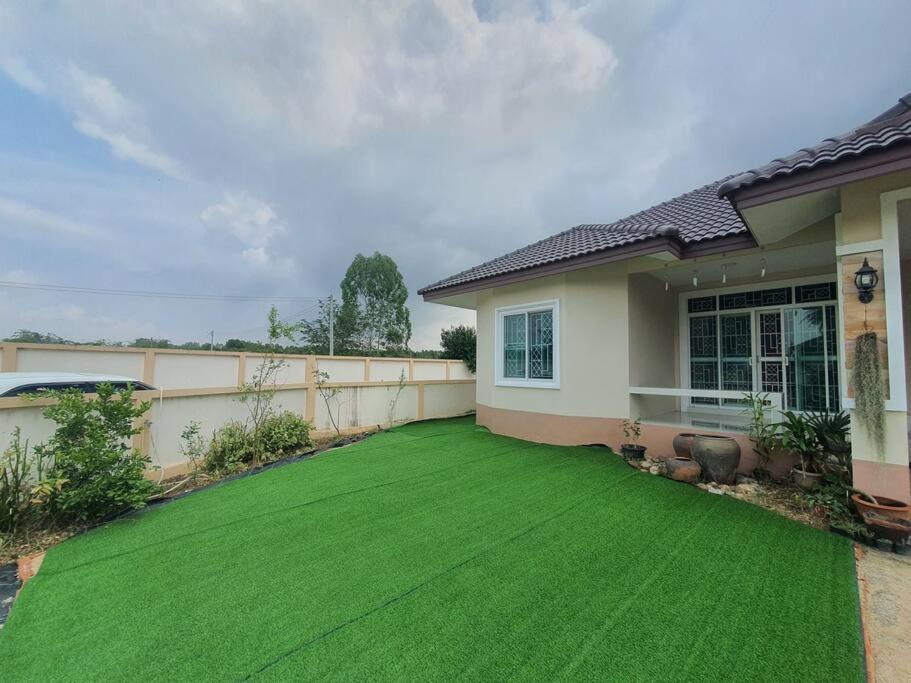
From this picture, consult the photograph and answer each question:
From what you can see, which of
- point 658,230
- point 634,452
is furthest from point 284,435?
point 658,230

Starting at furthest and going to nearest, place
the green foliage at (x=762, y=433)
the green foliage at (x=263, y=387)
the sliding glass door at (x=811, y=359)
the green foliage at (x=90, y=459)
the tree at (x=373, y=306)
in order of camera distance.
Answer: the tree at (x=373, y=306)
the green foliage at (x=263, y=387)
the sliding glass door at (x=811, y=359)
the green foliage at (x=762, y=433)
the green foliage at (x=90, y=459)

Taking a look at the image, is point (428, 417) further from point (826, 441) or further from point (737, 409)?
point (826, 441)

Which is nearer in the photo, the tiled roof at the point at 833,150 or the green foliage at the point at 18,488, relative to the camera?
the tiled roof at the point at 833,150

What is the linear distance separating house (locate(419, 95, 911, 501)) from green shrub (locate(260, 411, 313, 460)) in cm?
415

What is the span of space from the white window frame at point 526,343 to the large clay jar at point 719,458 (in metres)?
2.61

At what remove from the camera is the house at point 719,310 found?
3.79 meters

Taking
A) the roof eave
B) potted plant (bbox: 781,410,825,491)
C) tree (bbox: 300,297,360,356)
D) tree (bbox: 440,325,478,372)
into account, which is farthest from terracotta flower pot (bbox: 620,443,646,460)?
tree (bbox: 300,297,360,356)

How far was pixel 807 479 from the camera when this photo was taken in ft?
14.5

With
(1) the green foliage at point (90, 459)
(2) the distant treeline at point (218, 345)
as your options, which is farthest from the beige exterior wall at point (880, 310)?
(2) the distant treeline at point (218, 345)

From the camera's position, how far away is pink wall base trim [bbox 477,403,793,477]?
17.7 feet

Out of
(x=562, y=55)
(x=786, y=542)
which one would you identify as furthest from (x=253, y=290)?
(x=786, y=542)

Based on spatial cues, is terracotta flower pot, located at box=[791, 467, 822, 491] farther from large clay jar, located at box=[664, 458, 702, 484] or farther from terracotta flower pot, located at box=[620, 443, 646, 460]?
terracotta flower pot, located at box=[620, 443, 646, 460]

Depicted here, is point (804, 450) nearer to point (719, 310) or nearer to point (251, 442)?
point (719, 310)

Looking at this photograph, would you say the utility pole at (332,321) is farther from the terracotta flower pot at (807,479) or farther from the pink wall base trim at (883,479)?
the pink wall base trim at (883,479)
